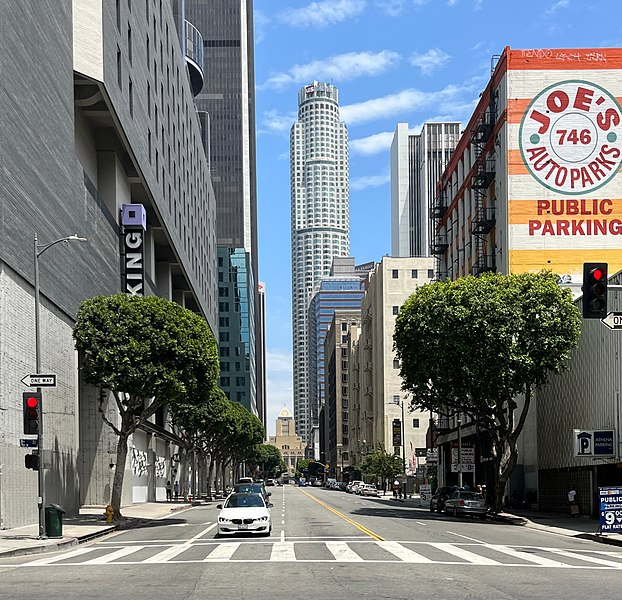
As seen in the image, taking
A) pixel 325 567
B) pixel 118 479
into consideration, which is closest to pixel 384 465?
pixel 118 479

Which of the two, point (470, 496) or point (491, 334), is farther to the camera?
point (470, 496)

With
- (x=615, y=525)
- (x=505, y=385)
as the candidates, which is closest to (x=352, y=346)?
(x=505, y=385)

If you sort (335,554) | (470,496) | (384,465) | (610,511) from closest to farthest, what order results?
(335,554) < (610,511) < (470,496) < (384,465)

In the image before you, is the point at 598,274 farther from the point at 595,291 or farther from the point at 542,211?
the point at 542,211

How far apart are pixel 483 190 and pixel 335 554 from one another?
4804 cm

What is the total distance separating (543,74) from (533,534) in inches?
1366

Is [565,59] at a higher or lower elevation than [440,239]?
higher

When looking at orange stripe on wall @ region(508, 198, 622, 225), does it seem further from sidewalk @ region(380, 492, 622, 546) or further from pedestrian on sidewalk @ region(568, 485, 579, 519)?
pedestrian on sidewalk @ region(568, 485, 579, 519)

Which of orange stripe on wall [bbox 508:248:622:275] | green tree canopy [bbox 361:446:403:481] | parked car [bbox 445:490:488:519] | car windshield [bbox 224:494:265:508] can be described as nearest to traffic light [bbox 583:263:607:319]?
car windshield [bbox 224:494:265:508]

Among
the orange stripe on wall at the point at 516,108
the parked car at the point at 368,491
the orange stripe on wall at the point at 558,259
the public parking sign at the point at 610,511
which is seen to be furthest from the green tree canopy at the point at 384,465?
the public parking sign at the point at 610,511

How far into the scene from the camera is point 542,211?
59.4m

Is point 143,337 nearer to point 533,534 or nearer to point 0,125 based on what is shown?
Result: point 0,125

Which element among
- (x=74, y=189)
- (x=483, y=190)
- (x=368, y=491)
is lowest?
(x=368, y=491)

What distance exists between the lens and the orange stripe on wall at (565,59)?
59.8 metres
